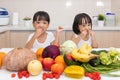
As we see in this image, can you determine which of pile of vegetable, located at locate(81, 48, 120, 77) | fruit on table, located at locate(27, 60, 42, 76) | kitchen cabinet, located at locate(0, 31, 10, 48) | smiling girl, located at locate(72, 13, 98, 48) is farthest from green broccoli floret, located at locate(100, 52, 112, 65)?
kitchen cabinet, located at locate(0, 31, 10, 48)

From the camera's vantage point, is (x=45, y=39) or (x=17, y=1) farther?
(x=17, y=1)

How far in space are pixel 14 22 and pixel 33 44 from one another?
1.06 meters

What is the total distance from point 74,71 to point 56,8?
2076 millimetres

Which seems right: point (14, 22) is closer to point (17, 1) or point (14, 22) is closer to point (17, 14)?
point (17, 14)

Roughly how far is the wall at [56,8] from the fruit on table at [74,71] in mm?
2004

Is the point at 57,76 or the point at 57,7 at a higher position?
the point at 57,7

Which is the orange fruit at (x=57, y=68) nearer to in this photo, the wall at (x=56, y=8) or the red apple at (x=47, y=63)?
the red apple at (x=47, y=63)

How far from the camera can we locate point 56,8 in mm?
2754

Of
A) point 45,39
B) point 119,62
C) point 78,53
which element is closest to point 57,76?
point 78,53

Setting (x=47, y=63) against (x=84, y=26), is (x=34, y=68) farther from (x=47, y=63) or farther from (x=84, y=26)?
(x=84, y=26)

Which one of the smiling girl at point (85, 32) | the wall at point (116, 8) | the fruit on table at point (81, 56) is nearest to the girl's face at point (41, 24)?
the smiling girl at point (85, 32)

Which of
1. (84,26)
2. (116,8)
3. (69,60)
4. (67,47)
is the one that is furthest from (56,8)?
(69,60)

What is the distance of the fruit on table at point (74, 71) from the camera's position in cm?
74

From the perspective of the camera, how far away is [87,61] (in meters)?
0.81
